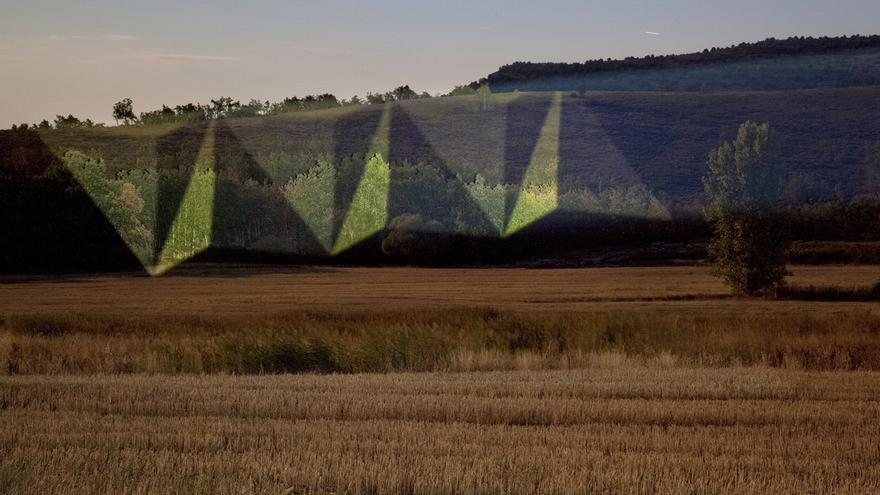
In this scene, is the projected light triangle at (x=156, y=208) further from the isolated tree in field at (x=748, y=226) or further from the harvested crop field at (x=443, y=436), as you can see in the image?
the harvested crop field at (x=443, y=436)

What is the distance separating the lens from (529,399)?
46.5ft

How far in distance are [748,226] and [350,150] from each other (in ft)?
228

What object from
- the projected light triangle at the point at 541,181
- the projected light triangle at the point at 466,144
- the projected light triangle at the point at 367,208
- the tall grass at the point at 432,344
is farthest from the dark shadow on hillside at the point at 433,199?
the tall grass at the point at 432,344

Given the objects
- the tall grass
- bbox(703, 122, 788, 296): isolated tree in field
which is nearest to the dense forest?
bbox(703, 122, 788, 296): isolated tree in field

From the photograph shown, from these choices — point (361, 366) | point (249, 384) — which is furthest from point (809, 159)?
point (249, 384)

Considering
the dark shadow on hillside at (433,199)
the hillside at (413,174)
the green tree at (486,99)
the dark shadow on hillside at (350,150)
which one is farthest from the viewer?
the green tree at (486,99)

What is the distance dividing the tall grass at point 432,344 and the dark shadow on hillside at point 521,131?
6833 cm

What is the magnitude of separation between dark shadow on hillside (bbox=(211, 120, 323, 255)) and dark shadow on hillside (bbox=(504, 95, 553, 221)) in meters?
25.6

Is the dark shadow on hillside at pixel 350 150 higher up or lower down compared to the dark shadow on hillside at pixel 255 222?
higher up

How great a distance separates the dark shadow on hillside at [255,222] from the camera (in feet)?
234

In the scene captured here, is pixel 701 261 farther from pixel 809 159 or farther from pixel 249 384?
pixel 249 384

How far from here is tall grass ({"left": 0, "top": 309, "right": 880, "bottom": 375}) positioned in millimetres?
21953

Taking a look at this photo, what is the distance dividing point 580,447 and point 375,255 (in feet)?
196

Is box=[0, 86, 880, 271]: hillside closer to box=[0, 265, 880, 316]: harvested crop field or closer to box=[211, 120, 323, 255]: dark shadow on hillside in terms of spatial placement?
box=[211, 120, 323, 255]: dark shadow on hillside
